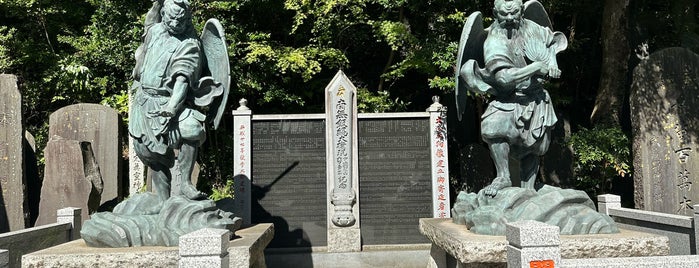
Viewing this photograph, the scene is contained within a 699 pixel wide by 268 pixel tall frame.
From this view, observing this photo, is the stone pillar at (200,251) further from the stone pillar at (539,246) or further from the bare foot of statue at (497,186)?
the bare foot of statue at (497,186)

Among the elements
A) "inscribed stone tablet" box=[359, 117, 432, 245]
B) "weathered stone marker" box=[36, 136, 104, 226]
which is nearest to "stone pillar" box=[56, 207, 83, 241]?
"weathered stone marker" box=[36, 136, 104, 226]

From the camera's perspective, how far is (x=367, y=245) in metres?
8.06

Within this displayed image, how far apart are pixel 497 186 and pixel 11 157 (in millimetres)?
6944

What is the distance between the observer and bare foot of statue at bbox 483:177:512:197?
4.86m

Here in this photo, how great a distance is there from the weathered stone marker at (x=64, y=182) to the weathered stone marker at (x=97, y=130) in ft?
2.49

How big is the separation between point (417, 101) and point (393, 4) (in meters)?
3.29

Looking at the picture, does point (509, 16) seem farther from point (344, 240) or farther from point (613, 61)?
point (613, 61)

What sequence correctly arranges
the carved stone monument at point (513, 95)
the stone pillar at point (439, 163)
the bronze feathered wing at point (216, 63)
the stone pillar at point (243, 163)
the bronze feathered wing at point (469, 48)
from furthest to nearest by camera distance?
1. the stone pillar at point (439, 163)
2. the stone pillar at point (243, 163)
3. the bronze feathered wing at point (216, 63)
4. the bronze feathered wing at point (469, 48)
5. the carved stone monument at point (513, 95)

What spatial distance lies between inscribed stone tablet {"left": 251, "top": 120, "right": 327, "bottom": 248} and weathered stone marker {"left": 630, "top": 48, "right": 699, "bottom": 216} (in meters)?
4.86

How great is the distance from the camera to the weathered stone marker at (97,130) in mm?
8477

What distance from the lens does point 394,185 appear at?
8.16 meters

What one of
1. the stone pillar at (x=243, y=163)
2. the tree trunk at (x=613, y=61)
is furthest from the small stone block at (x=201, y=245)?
the tree trunk at (x=613, y=61)

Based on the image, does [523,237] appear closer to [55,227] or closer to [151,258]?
[151,258]

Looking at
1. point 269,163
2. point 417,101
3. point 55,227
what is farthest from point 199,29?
point 417,101
